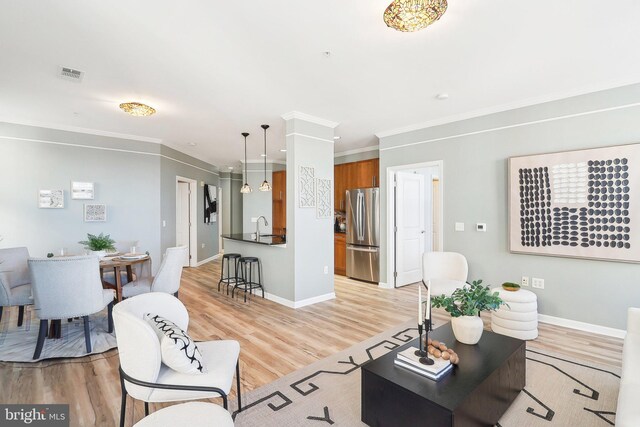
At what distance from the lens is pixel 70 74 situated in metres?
2.98

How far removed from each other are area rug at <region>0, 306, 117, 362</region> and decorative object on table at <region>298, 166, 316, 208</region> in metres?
2.69

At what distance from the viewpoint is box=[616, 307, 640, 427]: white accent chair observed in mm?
1284

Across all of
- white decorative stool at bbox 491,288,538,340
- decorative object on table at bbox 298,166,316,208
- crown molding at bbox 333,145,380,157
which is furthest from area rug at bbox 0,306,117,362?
crown molding at bbox 333,145,380,157

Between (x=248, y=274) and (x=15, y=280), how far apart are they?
2834 millimetres

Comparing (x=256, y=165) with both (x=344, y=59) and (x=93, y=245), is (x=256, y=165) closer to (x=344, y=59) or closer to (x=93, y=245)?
(x=93, y=245)

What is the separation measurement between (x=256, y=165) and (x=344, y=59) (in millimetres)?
5875

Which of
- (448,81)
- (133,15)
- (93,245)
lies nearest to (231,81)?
(133,15)

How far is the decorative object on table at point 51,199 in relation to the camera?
4.59 metres

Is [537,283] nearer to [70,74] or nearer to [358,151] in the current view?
[358,151]

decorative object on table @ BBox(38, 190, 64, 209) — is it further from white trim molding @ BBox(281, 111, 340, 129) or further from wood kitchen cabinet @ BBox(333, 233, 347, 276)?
wood kitchen cabinet @ BBox(333, 233, 347, 276)

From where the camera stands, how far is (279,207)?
830 cm

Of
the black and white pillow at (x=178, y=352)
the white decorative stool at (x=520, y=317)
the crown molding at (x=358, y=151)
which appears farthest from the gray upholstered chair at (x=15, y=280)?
the crown molding at (x=358, y=151)

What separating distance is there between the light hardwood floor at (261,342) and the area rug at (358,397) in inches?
7.7

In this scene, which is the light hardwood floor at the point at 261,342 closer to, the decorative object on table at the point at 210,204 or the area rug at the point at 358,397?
the area rug at the point at 358,397
